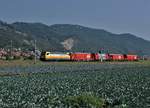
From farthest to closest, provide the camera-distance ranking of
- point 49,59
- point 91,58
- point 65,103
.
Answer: point 91,58, point 49,59, point 65,103

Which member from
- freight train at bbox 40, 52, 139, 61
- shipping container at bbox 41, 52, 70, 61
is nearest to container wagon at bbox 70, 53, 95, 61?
freight train at bbox 40, 52, 139, 61

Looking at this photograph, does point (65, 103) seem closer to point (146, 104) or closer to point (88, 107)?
point (88, 107)

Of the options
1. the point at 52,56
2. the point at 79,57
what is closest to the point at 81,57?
the point at 79,57

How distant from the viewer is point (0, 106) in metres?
26.0

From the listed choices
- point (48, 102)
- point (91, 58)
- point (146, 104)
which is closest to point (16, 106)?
point (48, 102)

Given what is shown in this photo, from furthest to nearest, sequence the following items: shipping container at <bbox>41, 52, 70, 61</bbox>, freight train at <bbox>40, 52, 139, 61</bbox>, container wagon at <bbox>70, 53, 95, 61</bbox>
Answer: container wagon at <bbox>70, 53, 95, 61</bbox>, freight train at <bbox>40, 52, 139, 61</bbox>, shipping container at <bbox>41, 52, 70, 61</bbox>

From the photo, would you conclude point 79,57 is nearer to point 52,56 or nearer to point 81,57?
point 81,57

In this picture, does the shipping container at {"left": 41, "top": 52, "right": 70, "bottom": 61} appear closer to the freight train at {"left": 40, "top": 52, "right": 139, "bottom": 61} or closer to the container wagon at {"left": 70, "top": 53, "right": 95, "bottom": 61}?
the freight train at {"left": 40, "top": 52, "right": 139, "bottom": 61}

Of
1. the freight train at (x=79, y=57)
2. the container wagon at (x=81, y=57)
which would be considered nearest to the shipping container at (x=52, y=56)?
the freight train at (x=79, y=57)

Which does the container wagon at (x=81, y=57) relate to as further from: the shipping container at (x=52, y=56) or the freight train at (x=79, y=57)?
the shipping container at (x=52, y=56)

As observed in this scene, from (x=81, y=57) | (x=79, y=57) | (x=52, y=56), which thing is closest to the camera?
(x=52, y=56)

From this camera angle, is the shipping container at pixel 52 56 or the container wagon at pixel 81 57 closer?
the shipping container at pixel 52 56

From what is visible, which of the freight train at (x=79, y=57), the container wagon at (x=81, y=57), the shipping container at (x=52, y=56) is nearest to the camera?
the shipping container at (x=52, y=56)

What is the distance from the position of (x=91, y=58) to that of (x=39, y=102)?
469 feet
